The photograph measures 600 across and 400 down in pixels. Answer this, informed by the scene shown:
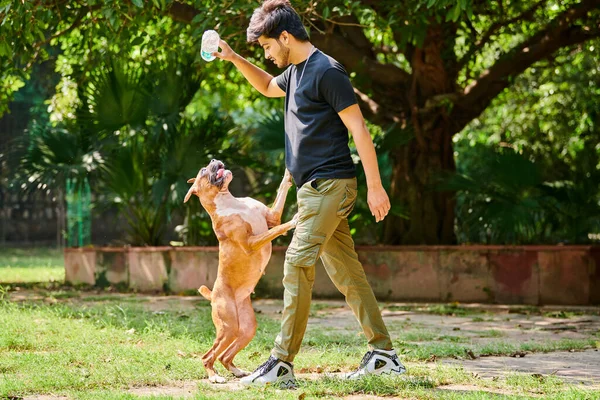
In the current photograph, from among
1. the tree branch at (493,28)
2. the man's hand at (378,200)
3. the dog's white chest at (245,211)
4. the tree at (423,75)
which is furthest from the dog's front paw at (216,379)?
the tree branch at (493,28)

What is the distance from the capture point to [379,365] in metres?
5.07

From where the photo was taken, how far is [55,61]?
14.2m

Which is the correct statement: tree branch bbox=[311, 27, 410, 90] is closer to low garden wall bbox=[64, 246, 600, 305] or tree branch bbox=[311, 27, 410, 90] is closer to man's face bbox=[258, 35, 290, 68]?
low garden wall bbox=[64, 246, 600, 305]

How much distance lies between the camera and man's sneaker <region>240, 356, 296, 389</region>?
4.78 metres

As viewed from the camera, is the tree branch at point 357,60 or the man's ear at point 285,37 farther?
the tree branch at point 357,60

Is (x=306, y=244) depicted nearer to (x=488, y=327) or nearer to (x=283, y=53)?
(x=283, y=53)

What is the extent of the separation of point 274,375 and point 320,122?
1.33m

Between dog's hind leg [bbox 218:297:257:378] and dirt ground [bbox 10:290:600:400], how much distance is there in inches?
6.3

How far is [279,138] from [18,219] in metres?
14.7

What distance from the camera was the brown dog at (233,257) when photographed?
5.10 m

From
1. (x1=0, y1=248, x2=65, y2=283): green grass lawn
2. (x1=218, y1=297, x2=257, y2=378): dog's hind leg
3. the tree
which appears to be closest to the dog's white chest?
(x1=218, y1=297, x2=257, y2=378): dog's hind leg

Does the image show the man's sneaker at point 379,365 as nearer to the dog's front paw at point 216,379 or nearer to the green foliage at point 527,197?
the dog's front paw at point 216,379

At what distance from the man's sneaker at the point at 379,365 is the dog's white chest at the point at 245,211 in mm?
917

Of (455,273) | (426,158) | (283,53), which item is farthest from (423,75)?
(283,53)
